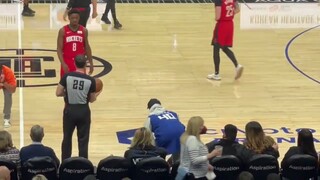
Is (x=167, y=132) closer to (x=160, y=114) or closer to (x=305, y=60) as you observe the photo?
(x=160, y=114)

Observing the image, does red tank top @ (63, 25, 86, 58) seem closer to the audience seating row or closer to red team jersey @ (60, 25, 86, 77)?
red team jersey @ (60, 25, 86, 77)

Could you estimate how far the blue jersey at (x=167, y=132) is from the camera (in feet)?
35.4

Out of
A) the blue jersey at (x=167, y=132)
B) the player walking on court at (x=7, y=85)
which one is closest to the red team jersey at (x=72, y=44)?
the player walking on court at (x=7, y=85)

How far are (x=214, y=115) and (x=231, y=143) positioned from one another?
400 centimetres

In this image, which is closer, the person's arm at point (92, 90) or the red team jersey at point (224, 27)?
the person's arm at point (92, 90)

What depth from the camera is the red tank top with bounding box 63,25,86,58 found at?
12.8 metres

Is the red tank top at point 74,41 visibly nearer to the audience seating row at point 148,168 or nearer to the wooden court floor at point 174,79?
the wooden court floor at point 174,79

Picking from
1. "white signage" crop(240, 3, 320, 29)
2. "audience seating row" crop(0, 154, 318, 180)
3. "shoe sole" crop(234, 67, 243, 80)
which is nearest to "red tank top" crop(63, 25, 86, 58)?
"audience seating row" crop(0, 154, 318, 180)

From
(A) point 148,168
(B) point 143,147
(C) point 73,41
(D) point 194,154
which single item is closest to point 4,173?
(A) point 148,168

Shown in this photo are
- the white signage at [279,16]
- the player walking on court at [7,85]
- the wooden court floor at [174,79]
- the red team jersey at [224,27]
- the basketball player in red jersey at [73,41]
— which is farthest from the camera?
the white signage at [279,16]

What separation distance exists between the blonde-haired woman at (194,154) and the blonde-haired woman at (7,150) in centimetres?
182

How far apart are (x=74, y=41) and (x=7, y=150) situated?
3.19 metres

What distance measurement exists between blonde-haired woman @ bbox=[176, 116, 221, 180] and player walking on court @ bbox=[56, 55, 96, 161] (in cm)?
182

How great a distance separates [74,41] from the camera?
1284cm
